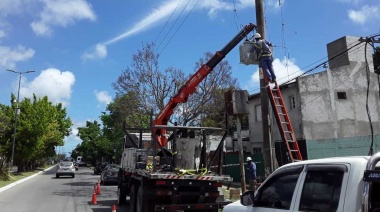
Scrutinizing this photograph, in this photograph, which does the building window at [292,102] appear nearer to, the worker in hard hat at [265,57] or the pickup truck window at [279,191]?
the worker in hard hat at [265,57]

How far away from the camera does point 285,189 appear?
4.43m

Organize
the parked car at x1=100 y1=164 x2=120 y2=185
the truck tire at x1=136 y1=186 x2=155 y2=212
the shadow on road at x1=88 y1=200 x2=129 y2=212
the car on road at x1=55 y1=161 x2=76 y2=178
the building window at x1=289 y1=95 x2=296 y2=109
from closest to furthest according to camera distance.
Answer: the truck tire at x1=136 y1=186 x2=155 y2=212 → the shadow on road at x1=88 y1=200 x2=129 y2=212 → the building window at x1=289 y1=95 x2=296 y2=109 → the parked car at x1=100 y1=164 x2=120 y2=185 → the car on road at x1=55 y1=161 x2=76 y2=178

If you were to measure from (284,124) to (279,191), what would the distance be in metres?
5.70

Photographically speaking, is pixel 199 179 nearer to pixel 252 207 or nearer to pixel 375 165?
pixel 252 207

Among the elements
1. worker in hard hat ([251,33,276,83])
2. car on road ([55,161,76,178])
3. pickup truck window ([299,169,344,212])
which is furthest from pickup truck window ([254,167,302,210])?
car on road ([55,161,76,178])

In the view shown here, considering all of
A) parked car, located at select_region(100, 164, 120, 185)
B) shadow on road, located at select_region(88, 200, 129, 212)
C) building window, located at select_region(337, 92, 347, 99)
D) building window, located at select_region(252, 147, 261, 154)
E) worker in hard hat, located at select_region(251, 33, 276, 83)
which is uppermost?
building window, located at select_region(337, 92, 347, 99)

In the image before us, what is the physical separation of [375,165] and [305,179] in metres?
0.76

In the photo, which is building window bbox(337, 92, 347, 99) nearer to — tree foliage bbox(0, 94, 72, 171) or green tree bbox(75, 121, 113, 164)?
tree foliage bbox(0, 94, 72, 171)

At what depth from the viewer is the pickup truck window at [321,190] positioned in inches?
145

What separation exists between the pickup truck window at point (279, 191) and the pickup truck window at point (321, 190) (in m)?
0.22

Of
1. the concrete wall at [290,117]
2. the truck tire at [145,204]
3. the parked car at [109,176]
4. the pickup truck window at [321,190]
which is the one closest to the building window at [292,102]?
the concrete wall at [290,117]

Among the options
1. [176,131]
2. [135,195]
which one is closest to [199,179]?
[176,131]

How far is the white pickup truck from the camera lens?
346 centimetres

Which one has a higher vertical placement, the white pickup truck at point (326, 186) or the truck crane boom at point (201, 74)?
the truck crane boom at point (201, 74)
